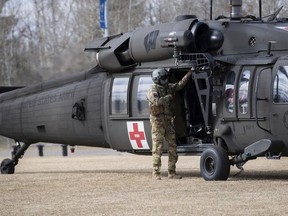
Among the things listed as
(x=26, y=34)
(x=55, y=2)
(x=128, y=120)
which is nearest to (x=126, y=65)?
(x=128, y=120)

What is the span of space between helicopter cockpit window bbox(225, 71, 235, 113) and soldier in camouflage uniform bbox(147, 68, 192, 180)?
0.76 meters

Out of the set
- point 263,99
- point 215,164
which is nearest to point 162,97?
point 215,164

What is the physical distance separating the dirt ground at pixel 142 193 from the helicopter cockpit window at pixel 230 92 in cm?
126

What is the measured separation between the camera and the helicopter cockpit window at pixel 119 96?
19148 millimetres

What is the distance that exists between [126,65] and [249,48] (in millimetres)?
2691

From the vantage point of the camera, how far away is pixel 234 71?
1742 cm

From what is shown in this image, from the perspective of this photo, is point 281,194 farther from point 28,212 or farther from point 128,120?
point 128,120

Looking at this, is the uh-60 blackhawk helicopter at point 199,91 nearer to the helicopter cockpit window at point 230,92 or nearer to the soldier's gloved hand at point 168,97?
the helicopter cockpit window at point 230,92

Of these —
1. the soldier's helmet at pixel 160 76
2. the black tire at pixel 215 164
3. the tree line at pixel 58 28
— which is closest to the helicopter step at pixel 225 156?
the black tire at pixel 215 164

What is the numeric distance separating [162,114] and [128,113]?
1.35 metres

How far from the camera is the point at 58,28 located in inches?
2283

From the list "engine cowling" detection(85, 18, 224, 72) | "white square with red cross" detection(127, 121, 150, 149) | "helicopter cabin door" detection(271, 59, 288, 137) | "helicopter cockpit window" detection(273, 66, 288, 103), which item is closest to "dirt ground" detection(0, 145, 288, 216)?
"white square with red cross" detection(127, 121, 150, 149)

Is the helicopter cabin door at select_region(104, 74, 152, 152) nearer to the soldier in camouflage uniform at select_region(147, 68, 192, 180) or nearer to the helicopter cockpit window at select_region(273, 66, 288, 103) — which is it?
the soldier in camouflage uniform at select_region(147, 68, 192, 180)

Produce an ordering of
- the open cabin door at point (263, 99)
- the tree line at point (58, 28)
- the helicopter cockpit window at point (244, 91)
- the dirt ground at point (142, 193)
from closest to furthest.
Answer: the dirt ground at point (142, 193)
the open cabin door at point (263, 99)
the helicopter cockpit window at point (244, 91)
the tree line at point (58, 28)
